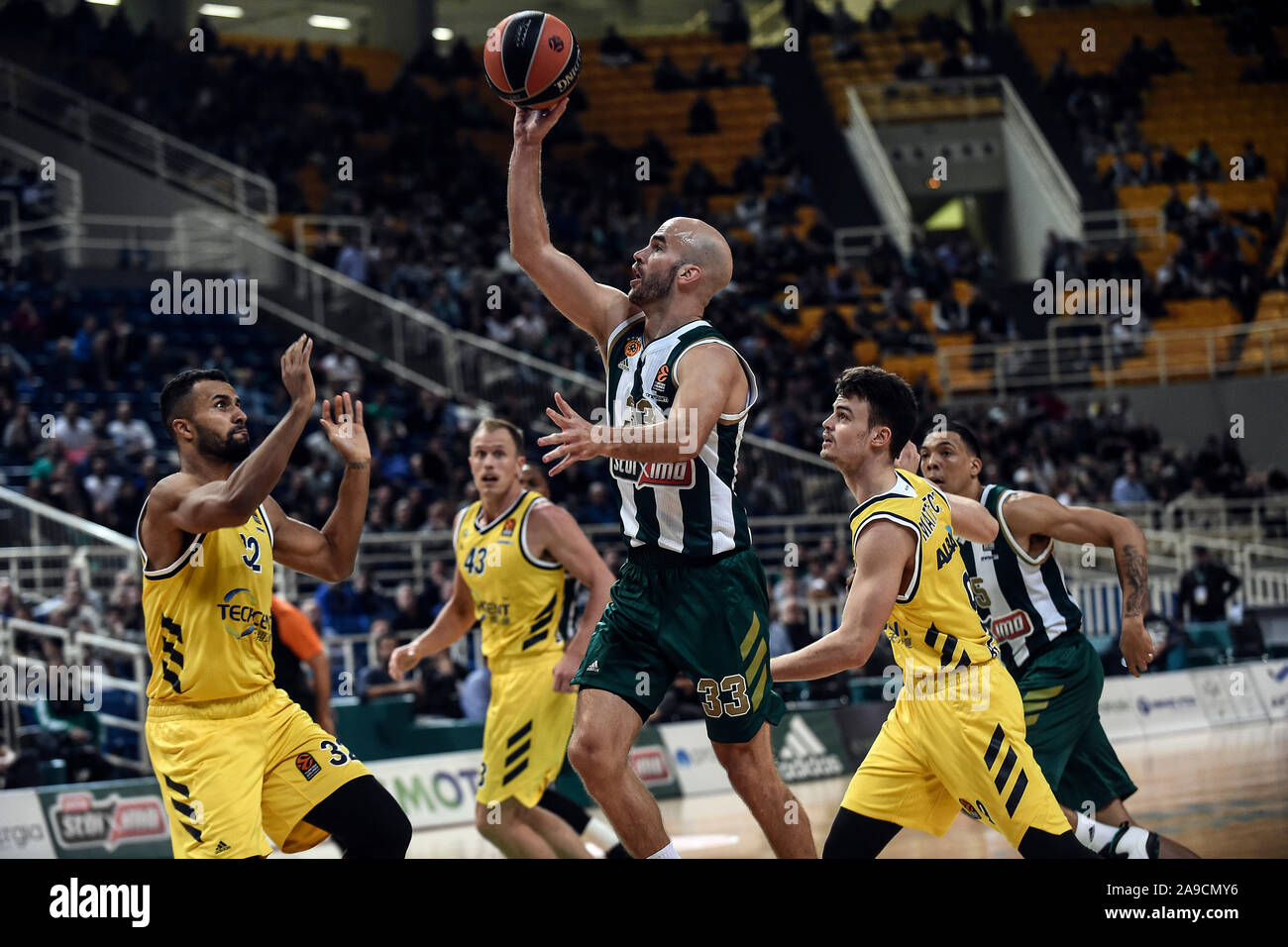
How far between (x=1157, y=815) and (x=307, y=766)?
6587 mm

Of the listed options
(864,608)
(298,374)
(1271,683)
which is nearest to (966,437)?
(864,608)

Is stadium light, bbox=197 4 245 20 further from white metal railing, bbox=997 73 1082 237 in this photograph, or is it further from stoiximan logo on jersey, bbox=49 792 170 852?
stoiximan logo on jersey, bbox=49 792 170 852

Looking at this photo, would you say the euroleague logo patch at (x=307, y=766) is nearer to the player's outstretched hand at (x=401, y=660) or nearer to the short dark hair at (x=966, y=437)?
the player's outstretched hand at (x=401, y=660)

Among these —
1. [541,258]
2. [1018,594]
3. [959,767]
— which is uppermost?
[541,258]

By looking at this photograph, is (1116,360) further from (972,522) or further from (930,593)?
(930,593)

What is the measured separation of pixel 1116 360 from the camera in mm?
22516

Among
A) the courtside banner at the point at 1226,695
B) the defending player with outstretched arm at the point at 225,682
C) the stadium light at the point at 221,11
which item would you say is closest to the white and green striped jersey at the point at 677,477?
the defending player with outstretched arm at the point at 225,682

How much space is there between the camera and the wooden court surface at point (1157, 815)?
28.2ft

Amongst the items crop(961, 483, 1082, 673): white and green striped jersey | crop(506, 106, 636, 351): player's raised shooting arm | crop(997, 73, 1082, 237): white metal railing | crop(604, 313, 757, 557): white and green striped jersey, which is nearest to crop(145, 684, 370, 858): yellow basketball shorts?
crop(604, 313, 757, 557): white and green striped jersey

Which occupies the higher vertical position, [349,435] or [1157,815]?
[349,435]

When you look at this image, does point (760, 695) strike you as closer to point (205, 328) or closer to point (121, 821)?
point (121, 821)

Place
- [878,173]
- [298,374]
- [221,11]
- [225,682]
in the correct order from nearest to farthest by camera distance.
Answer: [298,374] → [225,682] → [878,173] → [221,11]
